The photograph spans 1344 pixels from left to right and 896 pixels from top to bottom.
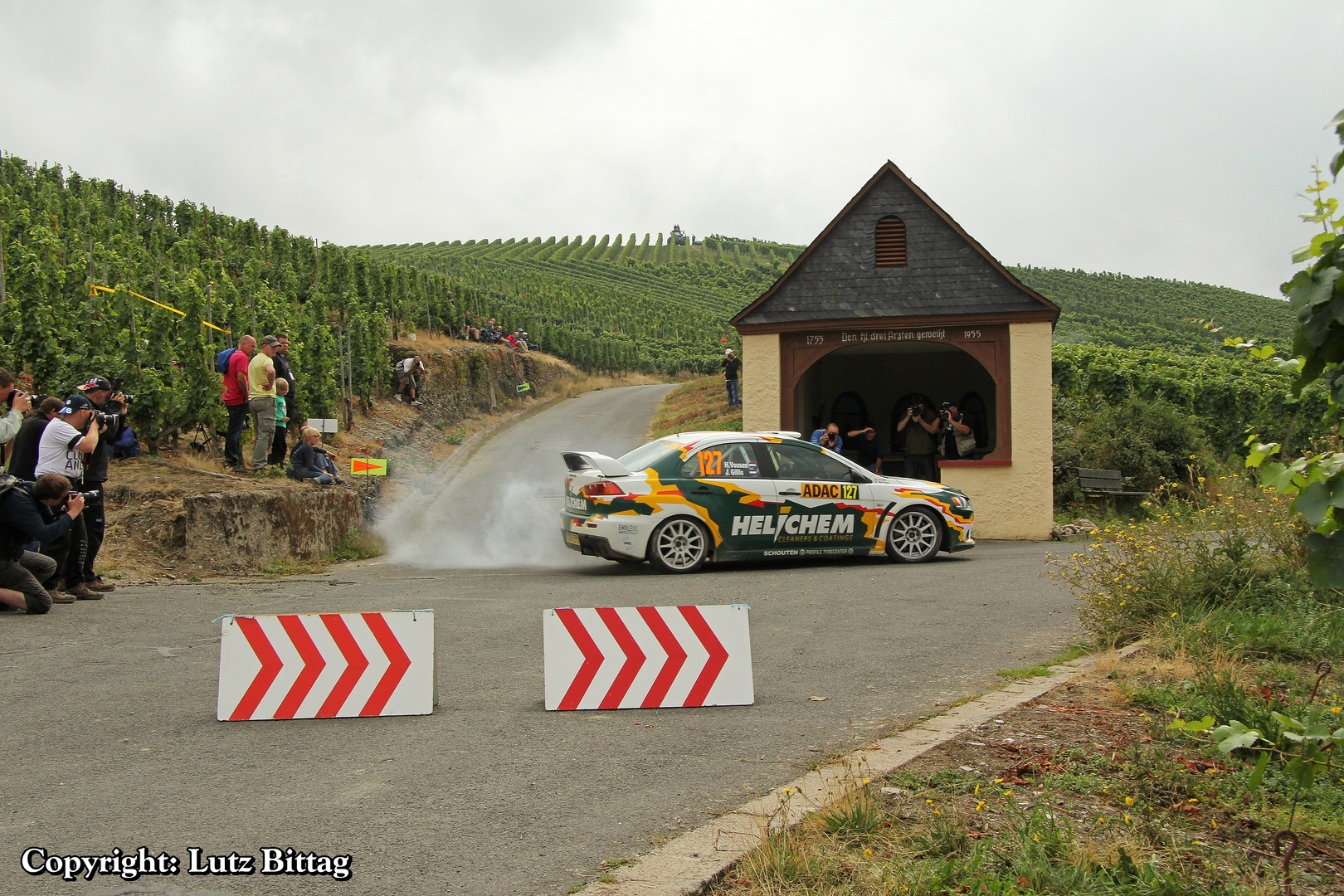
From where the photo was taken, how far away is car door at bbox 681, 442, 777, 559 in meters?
12.2

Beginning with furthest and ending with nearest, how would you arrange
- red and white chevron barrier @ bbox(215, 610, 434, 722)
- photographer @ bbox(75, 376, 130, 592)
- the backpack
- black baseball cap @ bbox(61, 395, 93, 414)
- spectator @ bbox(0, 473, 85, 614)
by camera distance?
the backpack < photographer @ bbox(75, 376, 130, 592) < black baseball cap @ bbox(61, 395, 93, 414) < spectator @ bbox(0, 473, 85, 614) < red and white chevron barrier @ bbox(215, 610, 434, 722)

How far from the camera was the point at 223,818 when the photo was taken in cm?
426

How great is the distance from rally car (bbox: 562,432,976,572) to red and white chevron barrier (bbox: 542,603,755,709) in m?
5.59

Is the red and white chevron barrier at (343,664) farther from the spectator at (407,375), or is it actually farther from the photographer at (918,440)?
the spectator at (407,375)

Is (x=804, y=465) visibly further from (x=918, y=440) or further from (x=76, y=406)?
(x=76, y=406)

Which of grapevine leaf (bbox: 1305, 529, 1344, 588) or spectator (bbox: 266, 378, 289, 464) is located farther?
spectator (bbox: 266, 378, 289, 464)

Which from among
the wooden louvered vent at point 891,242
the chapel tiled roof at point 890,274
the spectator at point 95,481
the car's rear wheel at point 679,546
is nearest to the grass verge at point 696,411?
the chapel tiled roof at point 890,274

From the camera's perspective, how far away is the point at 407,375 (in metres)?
26.6

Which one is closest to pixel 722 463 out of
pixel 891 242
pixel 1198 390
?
pixel 891 242

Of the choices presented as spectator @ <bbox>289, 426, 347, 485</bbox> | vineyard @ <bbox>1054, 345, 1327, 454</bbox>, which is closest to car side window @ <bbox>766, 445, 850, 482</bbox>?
spectator @ <bbox>289, 426, 347, 485</bbox>

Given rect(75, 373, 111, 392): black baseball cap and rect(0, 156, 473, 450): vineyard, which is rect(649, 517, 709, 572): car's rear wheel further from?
rect(0, 156, 473, 450): vineyard

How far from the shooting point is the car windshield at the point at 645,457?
12.1 metres

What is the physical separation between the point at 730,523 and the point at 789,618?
11.0ft

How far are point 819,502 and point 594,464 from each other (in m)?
2.84
